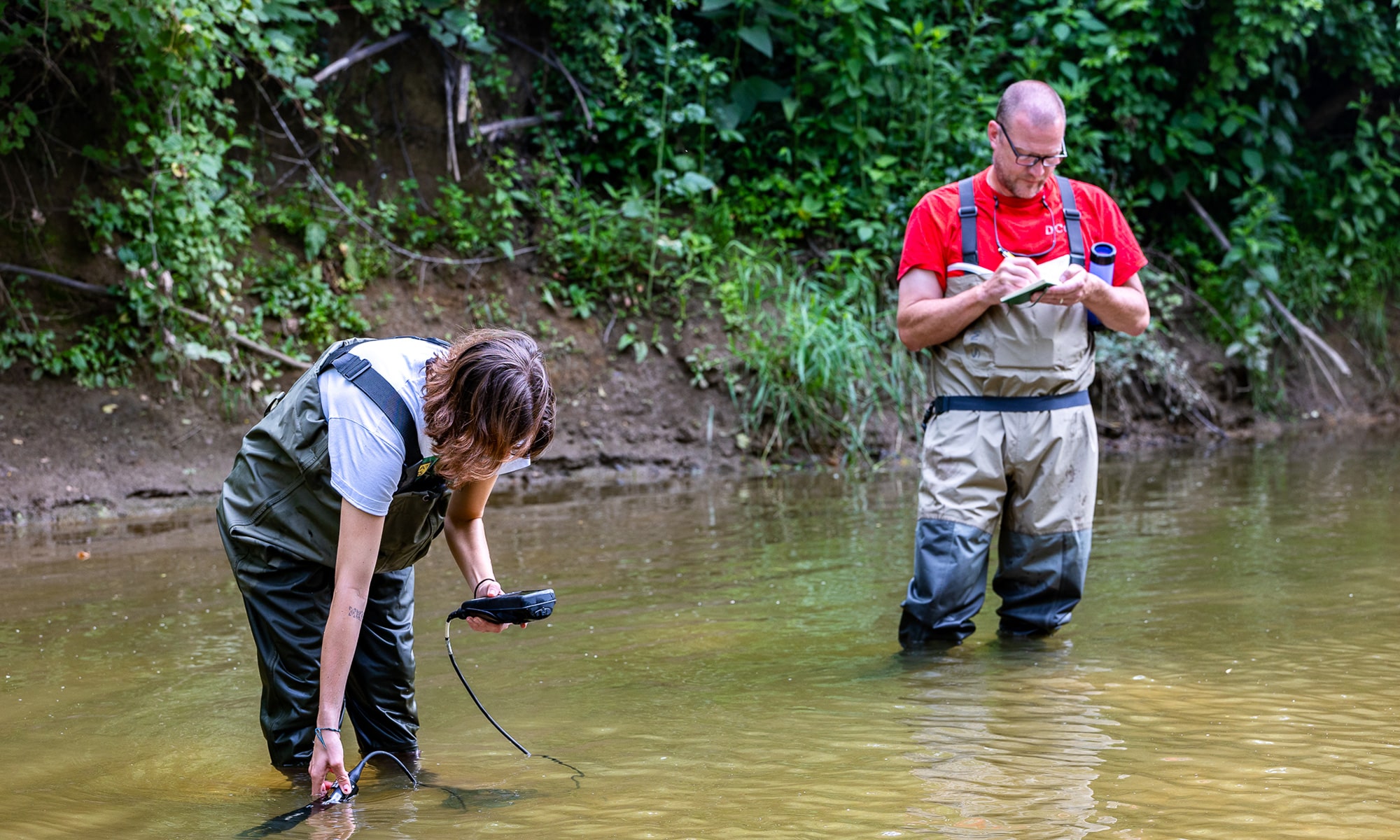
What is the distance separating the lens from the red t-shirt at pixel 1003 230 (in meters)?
3.99

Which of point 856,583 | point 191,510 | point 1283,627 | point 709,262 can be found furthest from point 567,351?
point 1283,627

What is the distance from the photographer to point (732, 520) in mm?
6809

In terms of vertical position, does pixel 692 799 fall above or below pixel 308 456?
below

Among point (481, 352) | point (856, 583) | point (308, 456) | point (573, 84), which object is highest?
point (573, 84)

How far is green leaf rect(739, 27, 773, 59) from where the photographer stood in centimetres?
984

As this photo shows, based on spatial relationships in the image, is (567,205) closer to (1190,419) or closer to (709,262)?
(709,262)

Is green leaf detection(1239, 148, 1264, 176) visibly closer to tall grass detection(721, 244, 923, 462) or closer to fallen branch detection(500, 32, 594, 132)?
tall grass detection(721, 244, 923, 462)

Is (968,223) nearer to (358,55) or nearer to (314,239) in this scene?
(314,239)

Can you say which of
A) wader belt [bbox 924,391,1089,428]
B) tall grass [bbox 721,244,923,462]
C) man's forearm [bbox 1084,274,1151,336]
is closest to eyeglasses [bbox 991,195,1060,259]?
man's forearm [bbox 1084,274,1151,336]

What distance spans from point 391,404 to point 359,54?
717cm

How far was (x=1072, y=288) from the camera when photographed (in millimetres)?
3709

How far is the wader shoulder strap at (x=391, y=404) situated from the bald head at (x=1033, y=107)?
6.98 feet

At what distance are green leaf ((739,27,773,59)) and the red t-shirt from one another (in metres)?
6.15

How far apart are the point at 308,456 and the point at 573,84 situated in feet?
24.7
